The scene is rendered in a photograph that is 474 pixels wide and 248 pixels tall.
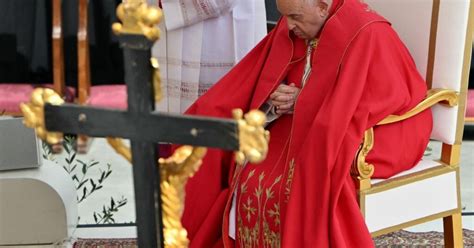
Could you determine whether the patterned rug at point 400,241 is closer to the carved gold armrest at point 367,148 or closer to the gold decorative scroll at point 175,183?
the carved gold armrest at point 367,148

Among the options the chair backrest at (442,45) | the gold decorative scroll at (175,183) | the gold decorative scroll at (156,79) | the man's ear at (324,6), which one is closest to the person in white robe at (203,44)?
the chair backrest at (442,45)

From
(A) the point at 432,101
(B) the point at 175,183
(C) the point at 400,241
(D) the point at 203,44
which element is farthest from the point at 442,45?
(B) the point at 175,183

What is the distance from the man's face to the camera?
9.28 feet

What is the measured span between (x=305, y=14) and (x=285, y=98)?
0.29 meters

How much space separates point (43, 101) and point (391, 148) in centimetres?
171

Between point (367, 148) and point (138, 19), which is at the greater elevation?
point (138, 19)

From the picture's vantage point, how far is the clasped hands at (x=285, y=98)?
118 inches

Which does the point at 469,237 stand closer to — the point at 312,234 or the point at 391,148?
the point at 391,148

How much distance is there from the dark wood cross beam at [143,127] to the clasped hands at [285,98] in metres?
1.52

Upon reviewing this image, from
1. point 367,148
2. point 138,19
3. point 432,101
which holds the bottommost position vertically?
point 367,148

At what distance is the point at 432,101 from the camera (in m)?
3.06

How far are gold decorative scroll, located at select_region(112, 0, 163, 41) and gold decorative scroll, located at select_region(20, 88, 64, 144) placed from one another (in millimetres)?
165

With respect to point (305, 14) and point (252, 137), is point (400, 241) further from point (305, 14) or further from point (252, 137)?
point (252, 137)

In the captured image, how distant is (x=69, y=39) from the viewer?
17.0 ft
